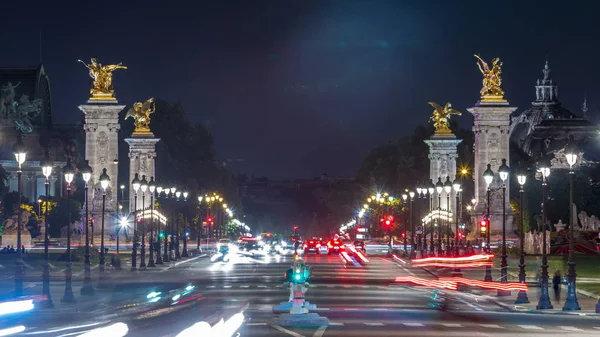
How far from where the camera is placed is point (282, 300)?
4866 centimetres

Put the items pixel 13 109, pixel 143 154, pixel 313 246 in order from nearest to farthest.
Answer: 1. pixel 313 246
2. pixel 143 154
3. pixel 13 109

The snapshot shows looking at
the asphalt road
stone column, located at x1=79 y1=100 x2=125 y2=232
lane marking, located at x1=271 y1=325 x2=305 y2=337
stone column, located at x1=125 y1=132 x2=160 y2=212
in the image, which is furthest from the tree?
lane marking, located at x1=271 y1=325 x2=305 y2=337

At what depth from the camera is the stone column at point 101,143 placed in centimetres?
11519

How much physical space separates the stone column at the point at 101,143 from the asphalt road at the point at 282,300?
45405 mm

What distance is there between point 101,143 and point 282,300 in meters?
70.0

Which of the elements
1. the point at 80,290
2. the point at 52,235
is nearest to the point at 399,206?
the point at 52,235

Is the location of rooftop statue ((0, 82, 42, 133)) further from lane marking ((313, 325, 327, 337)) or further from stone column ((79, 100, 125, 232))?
lane marking ((313, 325, 327, 337))

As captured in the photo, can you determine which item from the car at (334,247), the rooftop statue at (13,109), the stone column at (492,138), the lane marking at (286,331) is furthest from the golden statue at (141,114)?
the lane marking at (286,331)

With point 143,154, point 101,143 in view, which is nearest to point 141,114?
point 143,154

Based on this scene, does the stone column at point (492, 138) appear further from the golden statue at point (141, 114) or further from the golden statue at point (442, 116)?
the golden statue at point (141, 114)

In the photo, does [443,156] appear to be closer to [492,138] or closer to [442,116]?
[442,116]

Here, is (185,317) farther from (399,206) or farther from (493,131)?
(399,206)

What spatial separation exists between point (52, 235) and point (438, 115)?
47.0m

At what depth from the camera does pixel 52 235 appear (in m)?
144
